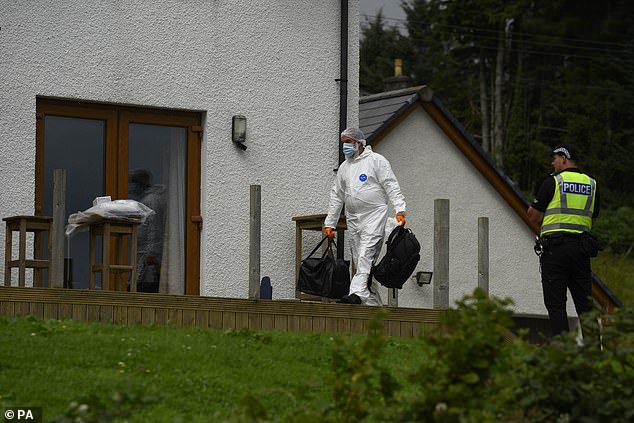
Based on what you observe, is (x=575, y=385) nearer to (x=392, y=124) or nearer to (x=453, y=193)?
(x=392, y=124)

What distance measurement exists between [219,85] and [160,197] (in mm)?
1488

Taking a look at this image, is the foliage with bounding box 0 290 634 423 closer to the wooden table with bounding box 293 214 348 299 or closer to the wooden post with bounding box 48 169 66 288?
the wooden post with bounding box 48 169 66 288

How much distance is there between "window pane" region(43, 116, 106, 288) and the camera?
48.5 ft

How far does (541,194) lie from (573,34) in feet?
105

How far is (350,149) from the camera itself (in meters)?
14.2

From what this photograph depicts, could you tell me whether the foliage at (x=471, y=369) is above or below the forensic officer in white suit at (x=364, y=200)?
below

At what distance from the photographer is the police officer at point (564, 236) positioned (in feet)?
40.0

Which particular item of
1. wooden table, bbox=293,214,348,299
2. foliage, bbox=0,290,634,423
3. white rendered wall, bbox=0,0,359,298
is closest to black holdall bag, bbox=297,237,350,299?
wooden table, bbox=293,214,348,299

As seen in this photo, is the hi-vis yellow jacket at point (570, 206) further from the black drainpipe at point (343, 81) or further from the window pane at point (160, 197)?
the window pane at point (160, 197)

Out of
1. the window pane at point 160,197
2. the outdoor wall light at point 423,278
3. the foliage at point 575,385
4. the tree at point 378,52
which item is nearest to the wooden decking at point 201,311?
the window pane at point 160,197

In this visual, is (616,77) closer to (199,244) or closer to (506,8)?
(506,8)

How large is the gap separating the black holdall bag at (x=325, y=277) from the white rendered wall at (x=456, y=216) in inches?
146

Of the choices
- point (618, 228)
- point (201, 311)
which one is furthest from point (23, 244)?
point (618, 228)

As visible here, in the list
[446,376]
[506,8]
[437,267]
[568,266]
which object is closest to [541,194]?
[568,266]
